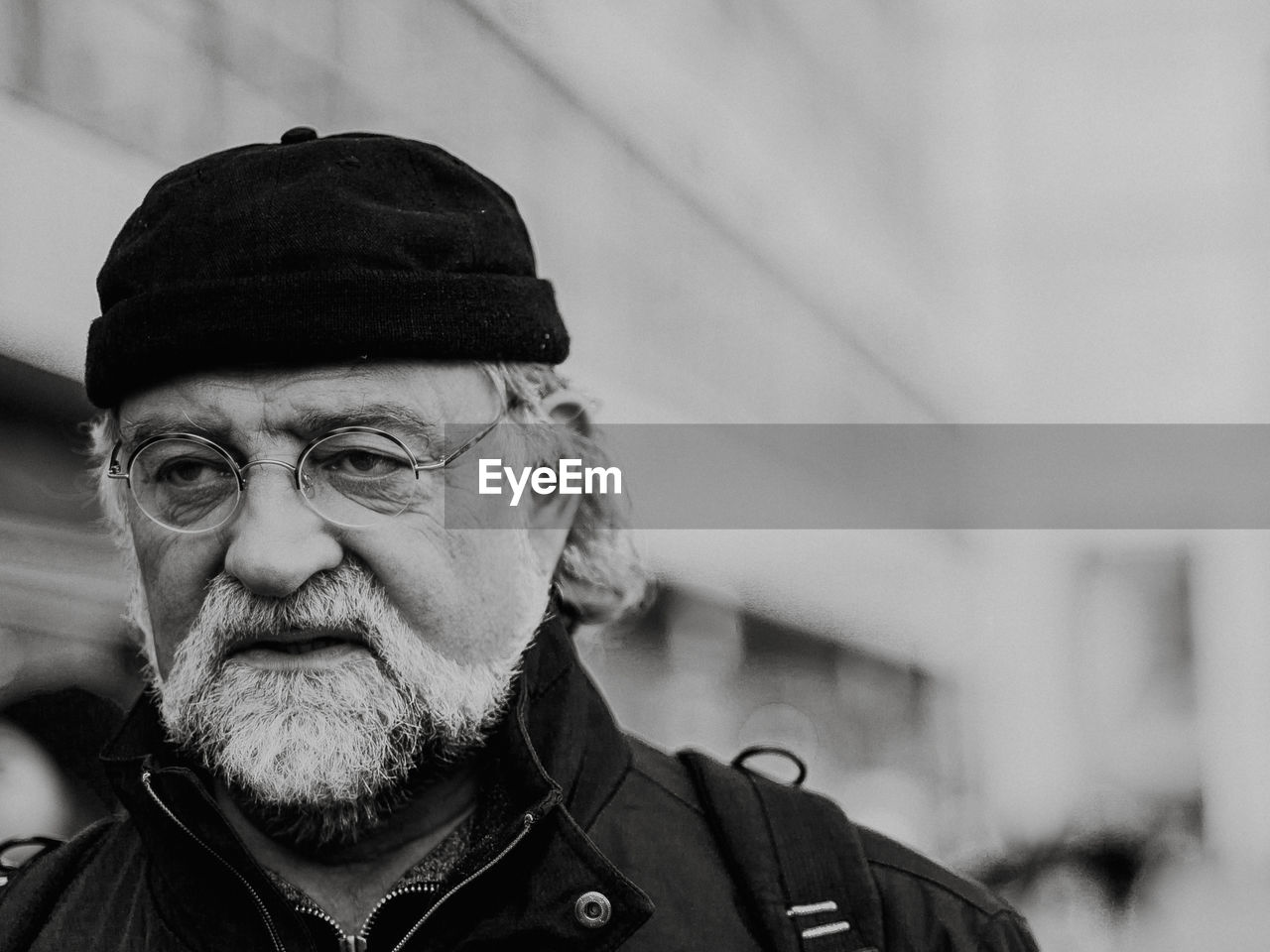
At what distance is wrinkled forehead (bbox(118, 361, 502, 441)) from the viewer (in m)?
2.14

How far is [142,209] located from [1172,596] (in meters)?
19.5

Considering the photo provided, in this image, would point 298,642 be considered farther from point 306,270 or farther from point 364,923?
point 306,270

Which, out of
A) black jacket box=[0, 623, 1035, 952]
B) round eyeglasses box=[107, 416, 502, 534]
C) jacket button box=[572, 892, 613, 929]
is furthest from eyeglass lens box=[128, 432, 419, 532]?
jacket button box=[572, 892, 613, 929]

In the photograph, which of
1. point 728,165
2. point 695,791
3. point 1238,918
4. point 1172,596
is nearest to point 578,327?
point 728,165

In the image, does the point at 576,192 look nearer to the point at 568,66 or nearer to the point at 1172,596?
the point at 568,66

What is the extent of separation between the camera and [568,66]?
809 centimetres

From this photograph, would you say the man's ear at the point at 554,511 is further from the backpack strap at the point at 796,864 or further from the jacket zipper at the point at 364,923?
the jacket zipper at the point at 364,923

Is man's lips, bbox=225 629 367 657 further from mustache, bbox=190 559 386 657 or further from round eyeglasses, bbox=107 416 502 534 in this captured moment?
round eyeglasses, bbox=107 416 502 534

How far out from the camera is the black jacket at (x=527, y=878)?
6.54 ft

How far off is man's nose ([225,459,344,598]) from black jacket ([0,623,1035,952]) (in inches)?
10.5

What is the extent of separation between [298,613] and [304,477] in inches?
6.9
